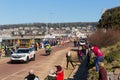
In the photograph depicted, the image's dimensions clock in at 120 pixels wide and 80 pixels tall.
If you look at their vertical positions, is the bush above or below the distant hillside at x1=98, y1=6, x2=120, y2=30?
below

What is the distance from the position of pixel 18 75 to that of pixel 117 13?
96.3 ft

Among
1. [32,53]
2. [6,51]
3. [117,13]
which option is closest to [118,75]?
[32,53]

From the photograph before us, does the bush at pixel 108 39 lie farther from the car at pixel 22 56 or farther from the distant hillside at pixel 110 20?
the car at pixel 22 56

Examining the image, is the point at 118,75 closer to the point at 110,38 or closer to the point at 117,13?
the point at 110,38

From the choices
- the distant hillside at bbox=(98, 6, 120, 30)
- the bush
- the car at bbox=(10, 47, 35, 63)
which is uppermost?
the distant hillside at bbox=(98, 6, 120, 30)

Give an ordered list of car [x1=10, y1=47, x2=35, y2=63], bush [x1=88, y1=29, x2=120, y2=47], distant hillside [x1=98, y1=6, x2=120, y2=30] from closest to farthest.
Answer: car [x1=10, y1=47, x2=35, y2=63]
bush [x1=88, y1=29, x2=120, y2=47]
distant hillside [x1=98, y1=6, x2=120, y2=30]

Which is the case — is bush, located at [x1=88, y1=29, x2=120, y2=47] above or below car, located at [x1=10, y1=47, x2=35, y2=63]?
above

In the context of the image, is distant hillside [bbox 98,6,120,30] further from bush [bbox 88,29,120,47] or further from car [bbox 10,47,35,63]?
car [bbox 10,47,35,63]

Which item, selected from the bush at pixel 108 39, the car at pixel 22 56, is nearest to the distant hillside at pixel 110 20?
the bush at pixel 108 39

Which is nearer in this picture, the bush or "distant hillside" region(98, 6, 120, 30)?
the bush

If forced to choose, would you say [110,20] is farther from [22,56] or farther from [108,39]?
[22,56]

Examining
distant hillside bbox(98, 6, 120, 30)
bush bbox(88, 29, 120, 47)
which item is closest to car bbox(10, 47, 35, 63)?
bush bbox(88, 29, 120, 47)

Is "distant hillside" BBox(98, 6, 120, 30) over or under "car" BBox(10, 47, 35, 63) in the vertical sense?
over

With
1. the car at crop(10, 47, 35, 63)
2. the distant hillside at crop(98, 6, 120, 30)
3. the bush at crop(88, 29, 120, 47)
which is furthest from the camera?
the distant hillside at crop(98, 6, 120, 30)
